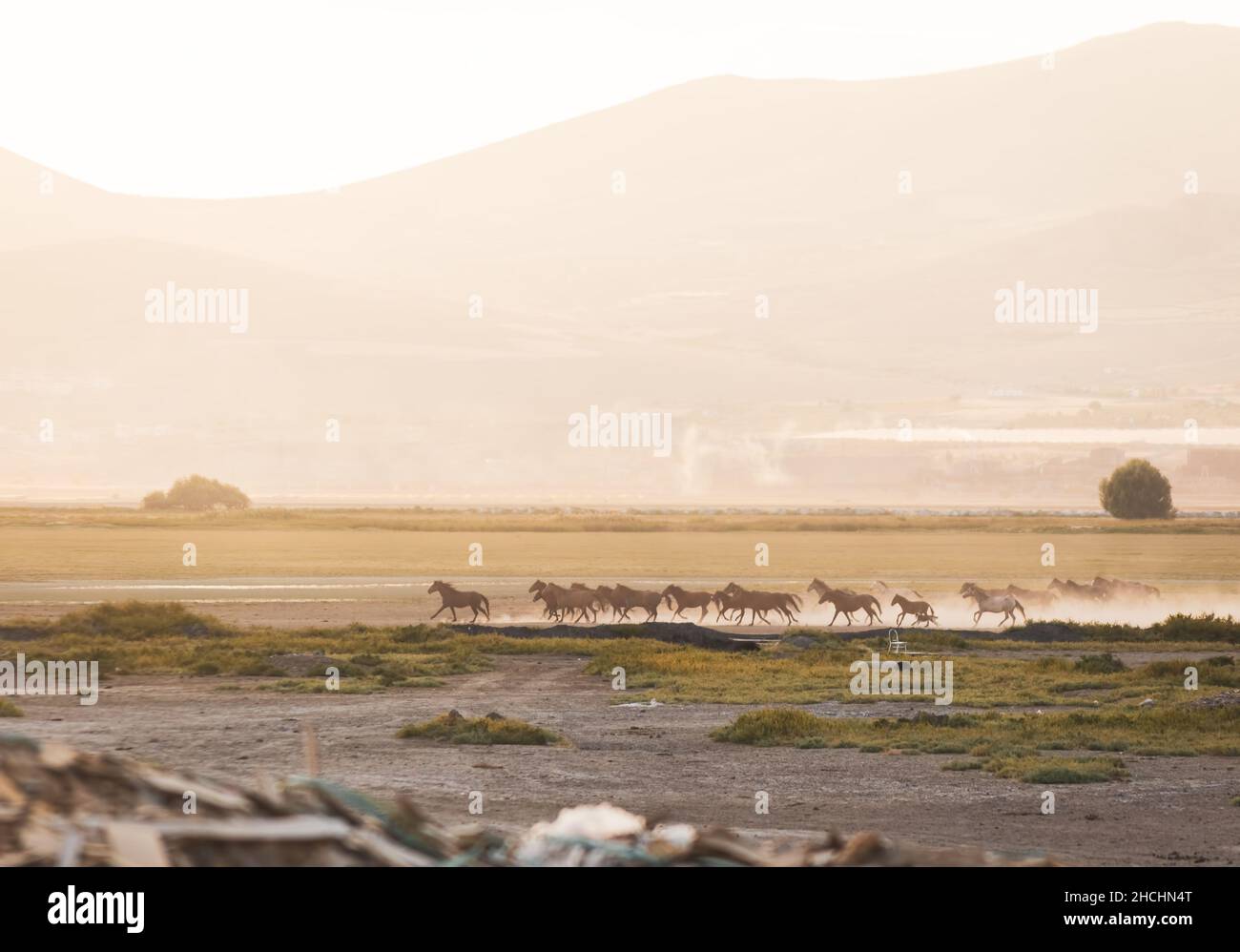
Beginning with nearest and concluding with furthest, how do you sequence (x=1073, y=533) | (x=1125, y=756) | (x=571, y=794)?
1. (x=571, y=794)
2. (x=1125, y=756)
3. (x=1073, y=533)

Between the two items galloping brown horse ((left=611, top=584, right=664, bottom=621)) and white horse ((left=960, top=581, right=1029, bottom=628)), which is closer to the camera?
galloping brown horse ((left=611, top=584, right=664, bottom=621))

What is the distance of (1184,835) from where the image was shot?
15258 mm

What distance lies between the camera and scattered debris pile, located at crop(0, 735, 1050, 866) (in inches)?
138

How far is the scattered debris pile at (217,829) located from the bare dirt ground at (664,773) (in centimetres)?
956

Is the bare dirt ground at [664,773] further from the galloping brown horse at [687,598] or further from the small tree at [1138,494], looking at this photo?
the small tree at [1138,494]

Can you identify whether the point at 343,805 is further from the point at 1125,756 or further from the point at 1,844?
the point at 1125,756

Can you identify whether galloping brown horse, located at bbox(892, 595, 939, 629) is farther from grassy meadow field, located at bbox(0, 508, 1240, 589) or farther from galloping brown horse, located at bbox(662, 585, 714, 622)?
grassy meadow field, located at bbox(0, 508, 1240, 589)

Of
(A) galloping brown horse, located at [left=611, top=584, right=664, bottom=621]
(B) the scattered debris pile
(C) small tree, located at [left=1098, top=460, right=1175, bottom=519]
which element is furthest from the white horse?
(C) small tree, located at [left=1098, top=460, right=1175, bottom=519]

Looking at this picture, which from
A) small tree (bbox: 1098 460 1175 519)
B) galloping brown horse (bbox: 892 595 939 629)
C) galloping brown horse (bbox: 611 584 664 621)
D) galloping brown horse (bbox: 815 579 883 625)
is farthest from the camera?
small tree (bbox: 1098 460 1175 519)

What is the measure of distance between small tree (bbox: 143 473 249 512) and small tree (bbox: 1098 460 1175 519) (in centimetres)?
7250

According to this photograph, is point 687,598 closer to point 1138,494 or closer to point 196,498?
point 1138,494

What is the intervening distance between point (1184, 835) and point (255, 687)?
19.2 meters

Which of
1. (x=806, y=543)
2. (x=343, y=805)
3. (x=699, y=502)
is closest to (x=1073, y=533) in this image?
(x=806, y=543)

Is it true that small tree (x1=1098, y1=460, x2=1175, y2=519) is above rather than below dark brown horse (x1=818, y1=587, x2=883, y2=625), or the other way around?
above
